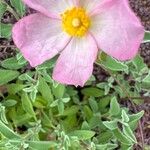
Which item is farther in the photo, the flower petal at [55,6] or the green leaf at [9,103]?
the green leaf at [9,103]

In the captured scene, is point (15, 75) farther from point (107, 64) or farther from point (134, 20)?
point (134, 20)

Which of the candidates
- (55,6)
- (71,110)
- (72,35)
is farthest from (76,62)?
(71,110)

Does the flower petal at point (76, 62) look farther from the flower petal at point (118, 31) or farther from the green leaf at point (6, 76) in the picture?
the green leaf at point (6, 76)

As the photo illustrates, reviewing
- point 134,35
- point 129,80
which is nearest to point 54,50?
point 134,35

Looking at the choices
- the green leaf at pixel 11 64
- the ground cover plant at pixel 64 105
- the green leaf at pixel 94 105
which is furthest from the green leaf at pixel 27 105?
the green leaf at pixel 94 105

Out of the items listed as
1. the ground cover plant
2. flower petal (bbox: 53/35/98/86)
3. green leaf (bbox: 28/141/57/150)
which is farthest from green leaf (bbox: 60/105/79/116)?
flower petal (bbox: 53/35/98/86)

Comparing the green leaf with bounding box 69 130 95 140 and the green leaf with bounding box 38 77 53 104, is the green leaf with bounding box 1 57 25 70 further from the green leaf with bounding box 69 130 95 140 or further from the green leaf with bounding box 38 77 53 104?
the green leaf with bounding box 69 130 95 140

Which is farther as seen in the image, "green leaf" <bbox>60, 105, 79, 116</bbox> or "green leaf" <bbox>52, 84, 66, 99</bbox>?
"green leaf" <bbox>60, 105, 79, 116</bbox>
